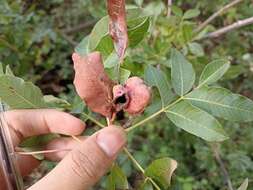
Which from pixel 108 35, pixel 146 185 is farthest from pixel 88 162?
pixel 108 35

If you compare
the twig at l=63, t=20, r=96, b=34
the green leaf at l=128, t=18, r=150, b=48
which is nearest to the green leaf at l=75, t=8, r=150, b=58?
the green leaf at l=128, t=18, r=150, b=48

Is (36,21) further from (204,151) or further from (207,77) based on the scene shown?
(207,77)

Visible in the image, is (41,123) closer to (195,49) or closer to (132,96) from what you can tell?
(132,96)

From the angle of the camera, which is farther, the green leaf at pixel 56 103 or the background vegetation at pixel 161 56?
the background vegetation at pixel 161 56

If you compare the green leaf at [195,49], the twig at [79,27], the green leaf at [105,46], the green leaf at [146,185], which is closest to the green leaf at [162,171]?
the green leaf at [146,185]

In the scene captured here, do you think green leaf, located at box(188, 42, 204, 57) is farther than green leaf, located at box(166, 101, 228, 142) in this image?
Yes

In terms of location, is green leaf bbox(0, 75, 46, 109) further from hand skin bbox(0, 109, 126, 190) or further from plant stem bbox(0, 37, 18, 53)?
plant stem bbox(0, 37, 18, 53)

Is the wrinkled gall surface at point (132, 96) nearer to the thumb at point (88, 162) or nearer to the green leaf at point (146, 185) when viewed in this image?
the thumb at point (88, 162)
